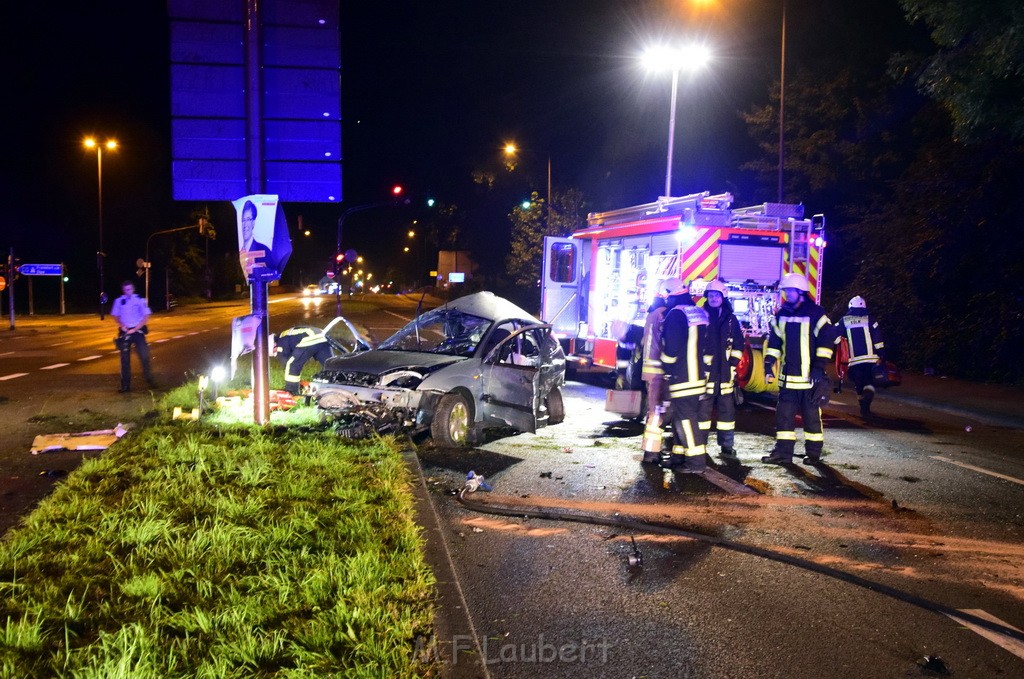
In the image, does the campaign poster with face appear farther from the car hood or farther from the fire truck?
the fire truck

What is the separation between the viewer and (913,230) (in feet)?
64.4

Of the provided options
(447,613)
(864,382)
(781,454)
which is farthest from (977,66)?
(447,613)

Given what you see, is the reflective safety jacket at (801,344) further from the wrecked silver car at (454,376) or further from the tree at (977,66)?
the tree at (977,66)

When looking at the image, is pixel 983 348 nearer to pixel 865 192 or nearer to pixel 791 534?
pixel 865 192

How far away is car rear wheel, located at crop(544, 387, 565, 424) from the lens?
10.3m

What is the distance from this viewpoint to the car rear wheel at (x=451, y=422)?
8.64 metres

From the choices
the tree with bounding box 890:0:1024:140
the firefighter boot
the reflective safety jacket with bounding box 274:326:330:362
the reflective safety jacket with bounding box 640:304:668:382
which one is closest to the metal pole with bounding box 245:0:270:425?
the reflective safety jacket with bounding box 274:326:330:362

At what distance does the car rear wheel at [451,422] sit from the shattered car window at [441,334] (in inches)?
40.6

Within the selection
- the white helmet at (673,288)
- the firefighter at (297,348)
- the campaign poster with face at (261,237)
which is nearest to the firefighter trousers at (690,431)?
the white helmet at (673,288)

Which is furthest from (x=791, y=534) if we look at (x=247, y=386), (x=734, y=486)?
(x=247, y=386)

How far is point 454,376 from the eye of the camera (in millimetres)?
8766

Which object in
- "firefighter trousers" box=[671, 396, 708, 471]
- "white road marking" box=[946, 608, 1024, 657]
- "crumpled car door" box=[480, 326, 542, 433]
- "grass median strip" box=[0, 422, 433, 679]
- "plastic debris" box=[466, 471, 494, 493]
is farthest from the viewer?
"crumpled car door" box=[480, 326, 542, 433]

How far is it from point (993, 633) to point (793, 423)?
4082mm

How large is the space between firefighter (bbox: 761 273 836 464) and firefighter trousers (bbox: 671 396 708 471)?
3.15ft
